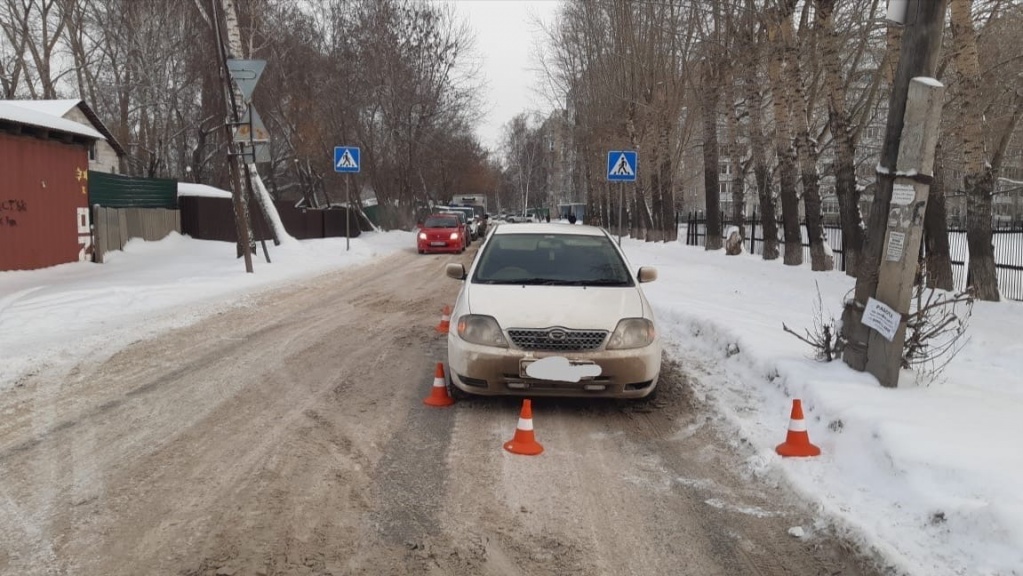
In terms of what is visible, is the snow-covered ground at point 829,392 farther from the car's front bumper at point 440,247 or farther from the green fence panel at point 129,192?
the car's front bumper at point 440,247

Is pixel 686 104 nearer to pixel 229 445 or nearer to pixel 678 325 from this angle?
pixel 678 325

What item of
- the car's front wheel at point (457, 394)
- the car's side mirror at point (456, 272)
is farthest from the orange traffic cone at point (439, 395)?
the car's side mirror at point (456, 272)

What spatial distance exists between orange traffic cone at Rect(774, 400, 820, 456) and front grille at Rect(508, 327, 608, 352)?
1.44 metres

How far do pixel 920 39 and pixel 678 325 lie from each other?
481 cm

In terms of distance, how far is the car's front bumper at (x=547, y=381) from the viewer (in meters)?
5.00

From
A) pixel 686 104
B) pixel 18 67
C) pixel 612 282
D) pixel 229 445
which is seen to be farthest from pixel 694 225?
pixel 18 67

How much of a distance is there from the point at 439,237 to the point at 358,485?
21768mm

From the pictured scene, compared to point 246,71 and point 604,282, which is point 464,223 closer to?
point 246,71

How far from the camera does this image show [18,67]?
100 feet

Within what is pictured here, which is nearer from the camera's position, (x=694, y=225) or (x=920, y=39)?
(x=920, y=39)

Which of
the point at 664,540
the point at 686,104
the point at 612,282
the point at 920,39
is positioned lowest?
the point at 664,540

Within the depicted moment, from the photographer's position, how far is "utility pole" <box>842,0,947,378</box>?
4945mm

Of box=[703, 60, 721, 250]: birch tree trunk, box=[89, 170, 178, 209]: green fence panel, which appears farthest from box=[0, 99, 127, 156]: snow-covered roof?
box=[703, 60, 721, 250]: birch tree trunk

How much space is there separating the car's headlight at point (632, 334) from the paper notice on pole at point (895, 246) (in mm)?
1862
